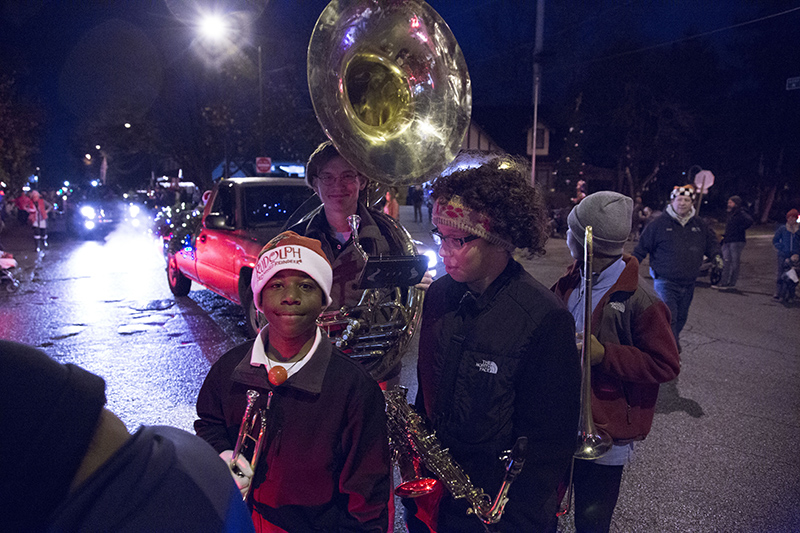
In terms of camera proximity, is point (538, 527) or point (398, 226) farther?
point (398, 226)

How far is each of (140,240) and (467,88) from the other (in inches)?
738

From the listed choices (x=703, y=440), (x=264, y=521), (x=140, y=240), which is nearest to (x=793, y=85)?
(x=703, y=440)

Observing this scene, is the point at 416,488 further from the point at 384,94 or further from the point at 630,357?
the point at 384,94

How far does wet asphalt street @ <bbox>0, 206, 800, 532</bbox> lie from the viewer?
327cm

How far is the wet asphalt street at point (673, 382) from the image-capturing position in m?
3.27

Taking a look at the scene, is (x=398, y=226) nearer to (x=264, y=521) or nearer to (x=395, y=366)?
(x=395, y=366)

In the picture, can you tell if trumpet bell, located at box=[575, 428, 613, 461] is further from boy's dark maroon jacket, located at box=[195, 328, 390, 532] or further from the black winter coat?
boy's dark maroon jacket, located at box=[195, 328, 390, 532]

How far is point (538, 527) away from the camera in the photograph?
1.63m

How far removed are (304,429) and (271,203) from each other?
523cm

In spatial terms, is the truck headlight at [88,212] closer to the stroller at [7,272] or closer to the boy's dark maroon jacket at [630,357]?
the stroller at [7,272]

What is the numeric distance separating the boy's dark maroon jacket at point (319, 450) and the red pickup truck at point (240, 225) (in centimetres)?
406

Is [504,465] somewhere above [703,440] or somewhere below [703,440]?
above

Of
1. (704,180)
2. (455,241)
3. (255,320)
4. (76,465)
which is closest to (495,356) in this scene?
(455,241)

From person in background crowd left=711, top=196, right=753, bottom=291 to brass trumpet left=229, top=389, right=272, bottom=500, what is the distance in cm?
1177
